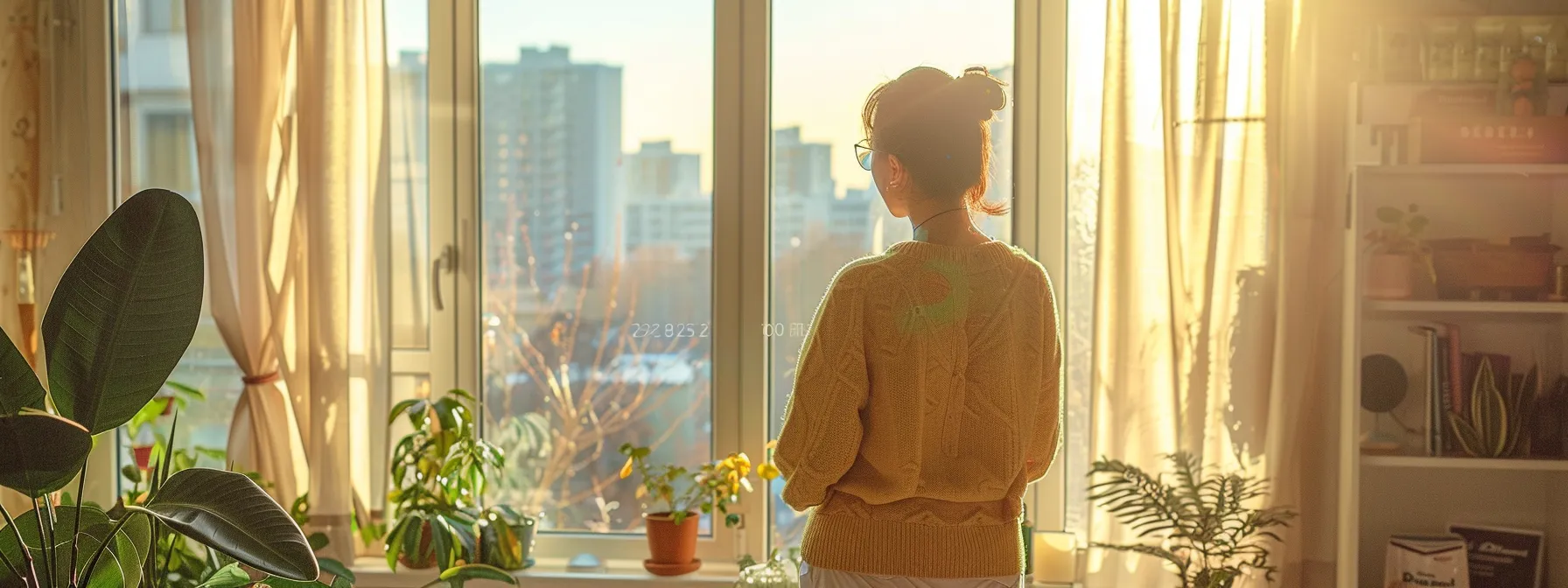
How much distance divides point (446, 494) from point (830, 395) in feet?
4.82

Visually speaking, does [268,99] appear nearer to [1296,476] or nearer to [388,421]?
[388,421]

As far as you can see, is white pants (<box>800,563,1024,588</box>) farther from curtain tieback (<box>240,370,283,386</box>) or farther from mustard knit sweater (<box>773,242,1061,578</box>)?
curtain tieback (<box>240,370,283,386</box>)

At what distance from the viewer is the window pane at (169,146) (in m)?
2.70

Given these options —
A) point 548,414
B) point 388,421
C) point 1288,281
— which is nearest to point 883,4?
point 1288,281

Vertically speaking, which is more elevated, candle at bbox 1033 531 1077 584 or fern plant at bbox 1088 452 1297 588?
fern plant at bbox 1088 452 1297 588

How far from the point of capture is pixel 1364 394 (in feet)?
7.31

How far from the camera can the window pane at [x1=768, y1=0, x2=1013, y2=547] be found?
264 cm

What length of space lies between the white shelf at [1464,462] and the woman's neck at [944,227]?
1.26 metres

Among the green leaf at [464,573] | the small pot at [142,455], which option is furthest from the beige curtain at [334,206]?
the green leaf at [464,573]

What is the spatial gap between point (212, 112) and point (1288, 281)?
2348mm

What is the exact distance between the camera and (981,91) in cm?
128

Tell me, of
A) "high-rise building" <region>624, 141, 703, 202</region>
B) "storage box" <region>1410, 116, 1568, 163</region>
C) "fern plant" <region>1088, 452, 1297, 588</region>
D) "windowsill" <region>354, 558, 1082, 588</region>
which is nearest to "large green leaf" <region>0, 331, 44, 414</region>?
"windowsill" <region>354, 558, 1082, 588</region>

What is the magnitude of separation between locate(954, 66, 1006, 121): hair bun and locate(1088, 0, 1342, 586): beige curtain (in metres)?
1.13

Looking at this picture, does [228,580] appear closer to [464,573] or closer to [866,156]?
[464,573]
